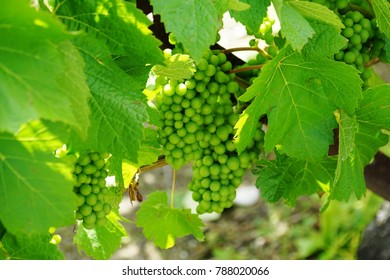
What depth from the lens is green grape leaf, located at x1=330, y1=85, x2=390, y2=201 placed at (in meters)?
1.20

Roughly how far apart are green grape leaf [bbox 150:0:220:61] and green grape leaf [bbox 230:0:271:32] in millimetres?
133

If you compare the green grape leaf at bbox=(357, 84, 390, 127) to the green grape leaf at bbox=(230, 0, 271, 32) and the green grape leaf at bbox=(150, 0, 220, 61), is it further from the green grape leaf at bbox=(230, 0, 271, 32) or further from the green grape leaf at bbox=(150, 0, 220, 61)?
the green grape leaf at bbox=(150, 0, 220, 61)

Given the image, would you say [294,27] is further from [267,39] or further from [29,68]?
[29,68]

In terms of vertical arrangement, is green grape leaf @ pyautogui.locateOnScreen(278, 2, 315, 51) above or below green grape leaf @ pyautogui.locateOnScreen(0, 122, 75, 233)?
above

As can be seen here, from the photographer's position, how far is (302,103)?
3.96 feet

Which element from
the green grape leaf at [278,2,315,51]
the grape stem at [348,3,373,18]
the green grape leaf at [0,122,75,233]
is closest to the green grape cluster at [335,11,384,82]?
the grape stem at [348,3,373,18]

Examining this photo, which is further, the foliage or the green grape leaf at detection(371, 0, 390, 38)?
the green grape leaf at detection(371, 0, 390, 38)

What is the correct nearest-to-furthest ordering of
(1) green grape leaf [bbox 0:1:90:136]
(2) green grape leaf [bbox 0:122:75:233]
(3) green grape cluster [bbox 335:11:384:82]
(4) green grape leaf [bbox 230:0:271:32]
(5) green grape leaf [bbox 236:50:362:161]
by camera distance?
(1) green grape leaf [bbox 0:1:90:136] < (2) green grape leaf [bbox 0:122:75:233] < (4) green grape leaf [bbox 230:0:271:32] < (5) green grape leaf [bbox 236:50:362:161] < (3) green grape cluster [bbox 335:11:384:82]

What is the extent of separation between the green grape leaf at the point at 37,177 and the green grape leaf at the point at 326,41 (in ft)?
1.57

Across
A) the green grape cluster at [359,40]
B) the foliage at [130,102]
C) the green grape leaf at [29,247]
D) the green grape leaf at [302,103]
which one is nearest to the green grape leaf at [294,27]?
the foliage at [130,102]

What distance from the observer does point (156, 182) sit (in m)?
3.79

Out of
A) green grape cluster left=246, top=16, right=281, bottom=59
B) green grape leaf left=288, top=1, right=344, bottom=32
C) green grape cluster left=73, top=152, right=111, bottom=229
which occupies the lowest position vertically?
green grape cluster left=73, top=152, right=111, bottom=229
